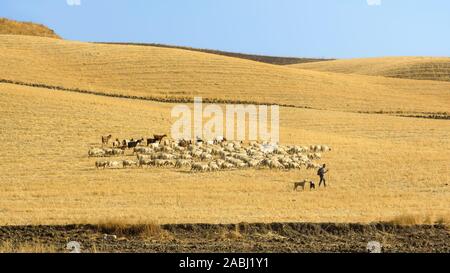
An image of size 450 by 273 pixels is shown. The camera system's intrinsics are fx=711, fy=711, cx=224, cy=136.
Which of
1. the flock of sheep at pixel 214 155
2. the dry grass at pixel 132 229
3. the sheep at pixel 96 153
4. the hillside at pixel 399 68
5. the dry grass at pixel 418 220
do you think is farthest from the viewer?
the hillside at pixel 399 68

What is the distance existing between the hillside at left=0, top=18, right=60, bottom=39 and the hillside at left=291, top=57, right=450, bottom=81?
2034 inches

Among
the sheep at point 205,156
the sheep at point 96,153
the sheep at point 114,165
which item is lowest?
the sheep at point 114,165

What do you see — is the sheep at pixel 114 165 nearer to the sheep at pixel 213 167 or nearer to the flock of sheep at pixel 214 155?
the flock of sheep at pixel 214 155

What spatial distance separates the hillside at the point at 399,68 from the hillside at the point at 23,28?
169ft

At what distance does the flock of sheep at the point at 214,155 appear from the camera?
32250 millimetres

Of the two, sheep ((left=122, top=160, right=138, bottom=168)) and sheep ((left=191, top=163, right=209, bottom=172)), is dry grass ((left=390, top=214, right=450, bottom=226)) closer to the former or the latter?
sheep ((left=191, top=163, right=209, bottom=172))

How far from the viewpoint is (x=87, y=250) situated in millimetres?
14117

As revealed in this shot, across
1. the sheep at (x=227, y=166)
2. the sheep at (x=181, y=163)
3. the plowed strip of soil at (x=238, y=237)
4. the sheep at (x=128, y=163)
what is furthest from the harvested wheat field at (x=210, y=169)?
the sheep at (x=181, y=163)

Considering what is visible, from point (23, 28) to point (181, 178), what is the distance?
367 ft

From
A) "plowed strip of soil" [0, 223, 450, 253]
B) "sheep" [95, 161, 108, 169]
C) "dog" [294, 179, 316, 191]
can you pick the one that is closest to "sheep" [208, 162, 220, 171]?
"sheep" [95, 161, 108, 169]

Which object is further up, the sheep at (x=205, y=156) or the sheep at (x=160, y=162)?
the sheep at (x=205, y=156)

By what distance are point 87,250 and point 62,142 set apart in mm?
25202

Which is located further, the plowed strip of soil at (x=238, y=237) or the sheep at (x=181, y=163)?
the sheep at (x=181, y=163)

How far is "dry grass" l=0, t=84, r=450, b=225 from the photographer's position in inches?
813
